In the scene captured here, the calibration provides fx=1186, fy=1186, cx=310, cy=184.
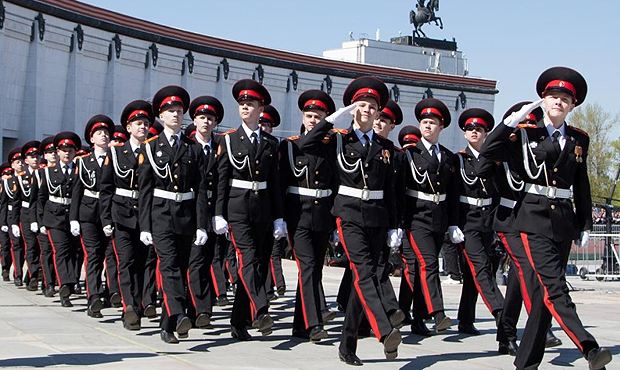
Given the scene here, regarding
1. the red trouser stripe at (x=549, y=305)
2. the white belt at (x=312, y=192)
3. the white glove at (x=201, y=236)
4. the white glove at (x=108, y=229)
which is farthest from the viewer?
the white glove at (x=108, y=229)

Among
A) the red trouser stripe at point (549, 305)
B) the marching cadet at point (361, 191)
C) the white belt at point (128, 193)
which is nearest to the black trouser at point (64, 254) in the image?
the white belt at point (128, 193)

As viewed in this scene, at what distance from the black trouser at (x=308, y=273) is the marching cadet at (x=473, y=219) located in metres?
1.45

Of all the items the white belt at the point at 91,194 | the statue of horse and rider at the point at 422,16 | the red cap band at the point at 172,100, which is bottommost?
the white belt at the point at 91,194

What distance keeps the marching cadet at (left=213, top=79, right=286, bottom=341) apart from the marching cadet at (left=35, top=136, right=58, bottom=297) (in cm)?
515

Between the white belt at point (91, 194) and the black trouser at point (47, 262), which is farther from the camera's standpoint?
the black trouser at point (47, 262)

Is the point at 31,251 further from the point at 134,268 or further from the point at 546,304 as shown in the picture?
the point at 546,304

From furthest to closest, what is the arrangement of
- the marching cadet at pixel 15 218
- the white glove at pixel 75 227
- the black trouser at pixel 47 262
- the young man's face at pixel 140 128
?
the marching cadet at pixel 15 218 < the black trouser at pixel 47 262 < the white glove at pixel 75 227 < the young man's face at pixel 140 128

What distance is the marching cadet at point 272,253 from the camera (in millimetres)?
13211

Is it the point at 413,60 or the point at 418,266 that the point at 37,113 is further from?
Result: the point at 413,60

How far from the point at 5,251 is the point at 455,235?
33.8ft

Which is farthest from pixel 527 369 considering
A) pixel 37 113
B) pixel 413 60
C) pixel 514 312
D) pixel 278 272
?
pixel 413 60

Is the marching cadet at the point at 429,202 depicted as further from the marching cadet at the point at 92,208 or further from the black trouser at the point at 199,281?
the marching cadet at the point at 92,208

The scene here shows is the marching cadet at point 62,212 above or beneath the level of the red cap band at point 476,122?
beneath

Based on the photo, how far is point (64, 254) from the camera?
14.1 meters
